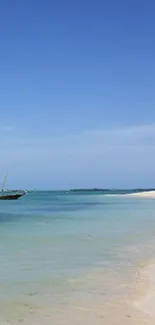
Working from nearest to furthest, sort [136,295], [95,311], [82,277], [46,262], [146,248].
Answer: [95,311] → [136,295] → [82,277] → [46,262] → [146,248]

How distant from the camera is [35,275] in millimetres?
12023

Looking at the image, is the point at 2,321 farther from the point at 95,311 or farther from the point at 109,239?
the point at 109,239

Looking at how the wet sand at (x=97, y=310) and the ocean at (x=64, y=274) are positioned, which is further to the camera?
the ocean at (x=64, y=274)

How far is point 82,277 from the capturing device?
1177cm

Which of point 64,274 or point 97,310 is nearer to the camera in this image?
point 97,310

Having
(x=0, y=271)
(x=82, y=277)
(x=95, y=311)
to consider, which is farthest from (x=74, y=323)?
(x=0, y=271)

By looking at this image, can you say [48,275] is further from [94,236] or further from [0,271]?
[94,236]

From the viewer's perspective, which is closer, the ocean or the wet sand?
the wet sand

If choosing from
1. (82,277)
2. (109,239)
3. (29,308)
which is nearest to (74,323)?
(29,308)

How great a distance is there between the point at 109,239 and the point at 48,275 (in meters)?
9.14

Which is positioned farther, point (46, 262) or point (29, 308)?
point (46, 262)

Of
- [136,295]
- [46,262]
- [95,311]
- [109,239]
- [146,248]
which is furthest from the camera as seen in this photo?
[109,239]

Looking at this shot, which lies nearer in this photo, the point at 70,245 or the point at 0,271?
the point at 0,271

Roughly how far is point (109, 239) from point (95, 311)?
493 inches
